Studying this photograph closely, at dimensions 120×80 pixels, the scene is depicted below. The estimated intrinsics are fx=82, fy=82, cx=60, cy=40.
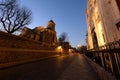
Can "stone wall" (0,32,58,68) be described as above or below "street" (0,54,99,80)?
above

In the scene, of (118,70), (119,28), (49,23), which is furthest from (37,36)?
(118,70)

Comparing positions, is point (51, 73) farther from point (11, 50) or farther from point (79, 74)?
point (11, 50)

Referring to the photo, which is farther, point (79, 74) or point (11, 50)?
point (11, 50)

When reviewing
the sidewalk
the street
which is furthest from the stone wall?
the sidewalk

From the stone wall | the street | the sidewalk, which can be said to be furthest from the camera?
the stone wall

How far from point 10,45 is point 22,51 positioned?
191 cm

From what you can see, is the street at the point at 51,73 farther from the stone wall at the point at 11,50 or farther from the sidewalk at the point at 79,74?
the stone wall at the point at 11,50

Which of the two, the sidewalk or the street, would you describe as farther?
the street

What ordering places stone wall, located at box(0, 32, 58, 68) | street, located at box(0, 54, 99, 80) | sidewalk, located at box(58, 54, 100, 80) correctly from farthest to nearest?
stone wall, located at box(0, 32, 58, 68)
street, located at box(0, 54, 99, 80)
sidewalk, located at box(58, 54, 100, 80)

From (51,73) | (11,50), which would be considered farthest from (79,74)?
(11,50)

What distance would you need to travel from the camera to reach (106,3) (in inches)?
413

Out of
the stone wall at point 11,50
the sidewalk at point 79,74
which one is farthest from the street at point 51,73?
the stone wall at point 11,50

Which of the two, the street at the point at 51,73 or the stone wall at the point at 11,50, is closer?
the street at the point at 51,73

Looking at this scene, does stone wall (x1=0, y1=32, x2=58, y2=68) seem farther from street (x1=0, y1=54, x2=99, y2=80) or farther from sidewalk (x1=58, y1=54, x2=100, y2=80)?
sidewalk (x1=58, y1=54, x2=100, y2=80)
